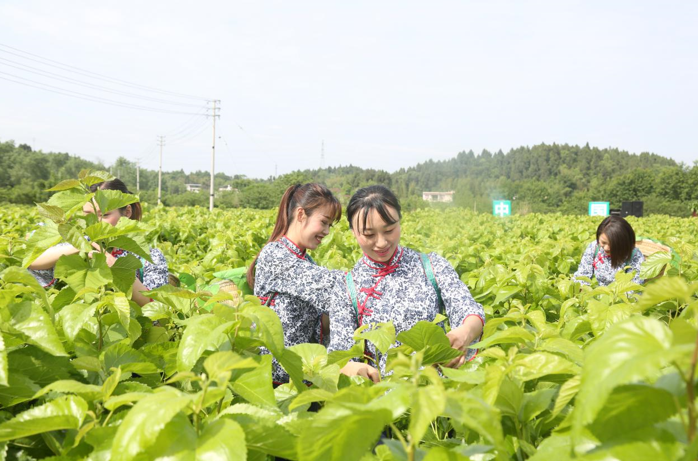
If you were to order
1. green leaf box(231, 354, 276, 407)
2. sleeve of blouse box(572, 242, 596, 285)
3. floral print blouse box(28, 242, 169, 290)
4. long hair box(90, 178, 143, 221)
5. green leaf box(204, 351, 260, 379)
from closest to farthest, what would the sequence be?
green leaf box(204, 351, 260, 379)
green leaf box(231, 354, 276, 407)
long hair box(90, 178, 143, 221)
floral print blouse box(28, 242, 169, 290)
sleeve of blouse box(572, 242, 596, 285)

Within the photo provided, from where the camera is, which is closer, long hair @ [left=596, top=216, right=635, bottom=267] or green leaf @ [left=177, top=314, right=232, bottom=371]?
green leaf @ [left=177, top=314, right=232, bottom=371]

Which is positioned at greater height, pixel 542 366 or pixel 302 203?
pixel 302 203

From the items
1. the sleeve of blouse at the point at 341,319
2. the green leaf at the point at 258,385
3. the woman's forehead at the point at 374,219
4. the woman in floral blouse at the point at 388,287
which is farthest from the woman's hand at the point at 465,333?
the green leaf at the point at 258,385

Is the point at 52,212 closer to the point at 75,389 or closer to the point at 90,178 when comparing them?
the point at 90,178

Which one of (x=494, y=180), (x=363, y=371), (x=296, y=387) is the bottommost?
(x=363, y=371)

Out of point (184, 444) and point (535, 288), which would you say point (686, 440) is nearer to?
point (184, 444)

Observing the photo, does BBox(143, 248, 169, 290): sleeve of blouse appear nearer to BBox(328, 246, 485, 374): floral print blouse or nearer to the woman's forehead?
BBox(328, 246, 485, 374): floral print blouse

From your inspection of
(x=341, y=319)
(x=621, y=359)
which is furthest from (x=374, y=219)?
(x=621, y=359)

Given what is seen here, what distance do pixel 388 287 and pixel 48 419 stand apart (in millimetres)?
1634

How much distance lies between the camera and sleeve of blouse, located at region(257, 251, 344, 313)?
8.13ft

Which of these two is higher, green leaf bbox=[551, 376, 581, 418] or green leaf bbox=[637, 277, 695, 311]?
green leaf bbox=[637, 277, 695, 311]

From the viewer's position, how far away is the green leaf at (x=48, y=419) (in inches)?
33.4

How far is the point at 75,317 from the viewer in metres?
1.26

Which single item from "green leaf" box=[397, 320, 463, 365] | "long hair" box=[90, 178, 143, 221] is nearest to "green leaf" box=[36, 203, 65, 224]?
"green leaf" box=[397, 320, 463, 365]
